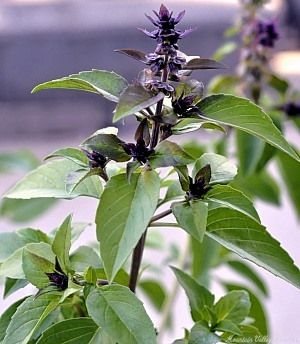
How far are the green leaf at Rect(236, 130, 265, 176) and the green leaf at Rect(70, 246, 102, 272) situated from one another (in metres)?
0.24

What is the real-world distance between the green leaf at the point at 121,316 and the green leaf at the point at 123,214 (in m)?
0.03

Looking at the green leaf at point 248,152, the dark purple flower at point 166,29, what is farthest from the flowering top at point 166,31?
the green leaf at point 248,152

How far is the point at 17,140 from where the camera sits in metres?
1.46

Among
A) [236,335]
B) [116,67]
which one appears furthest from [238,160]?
[116,67]

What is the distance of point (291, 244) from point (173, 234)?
0.20 meters

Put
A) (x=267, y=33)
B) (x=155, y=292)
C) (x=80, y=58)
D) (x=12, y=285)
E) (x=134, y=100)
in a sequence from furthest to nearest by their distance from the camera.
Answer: (x=80, y=58), (x=155, y=292), (x=267, y=33), (x=12, y=285), (x=134, y=100)

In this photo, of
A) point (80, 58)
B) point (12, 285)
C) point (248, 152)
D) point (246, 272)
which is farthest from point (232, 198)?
point (80, 58)

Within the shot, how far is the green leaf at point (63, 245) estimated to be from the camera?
14.5 inches

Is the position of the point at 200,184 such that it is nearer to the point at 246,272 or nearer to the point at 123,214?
the point at 123,214

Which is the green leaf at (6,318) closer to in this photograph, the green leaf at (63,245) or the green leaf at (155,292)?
the green leaf at (63,245)

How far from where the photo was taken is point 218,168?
0.38 meters

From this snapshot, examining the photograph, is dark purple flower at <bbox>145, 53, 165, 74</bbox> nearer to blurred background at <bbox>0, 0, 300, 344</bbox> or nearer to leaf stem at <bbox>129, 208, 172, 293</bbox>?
leaf stem at <bbox>129, 208, 172, 293</bbox>

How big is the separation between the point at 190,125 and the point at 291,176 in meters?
0.38

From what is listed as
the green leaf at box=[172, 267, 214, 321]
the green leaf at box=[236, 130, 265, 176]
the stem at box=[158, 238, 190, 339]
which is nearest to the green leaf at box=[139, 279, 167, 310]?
the stem at box=[158, 238, 190, 339]
